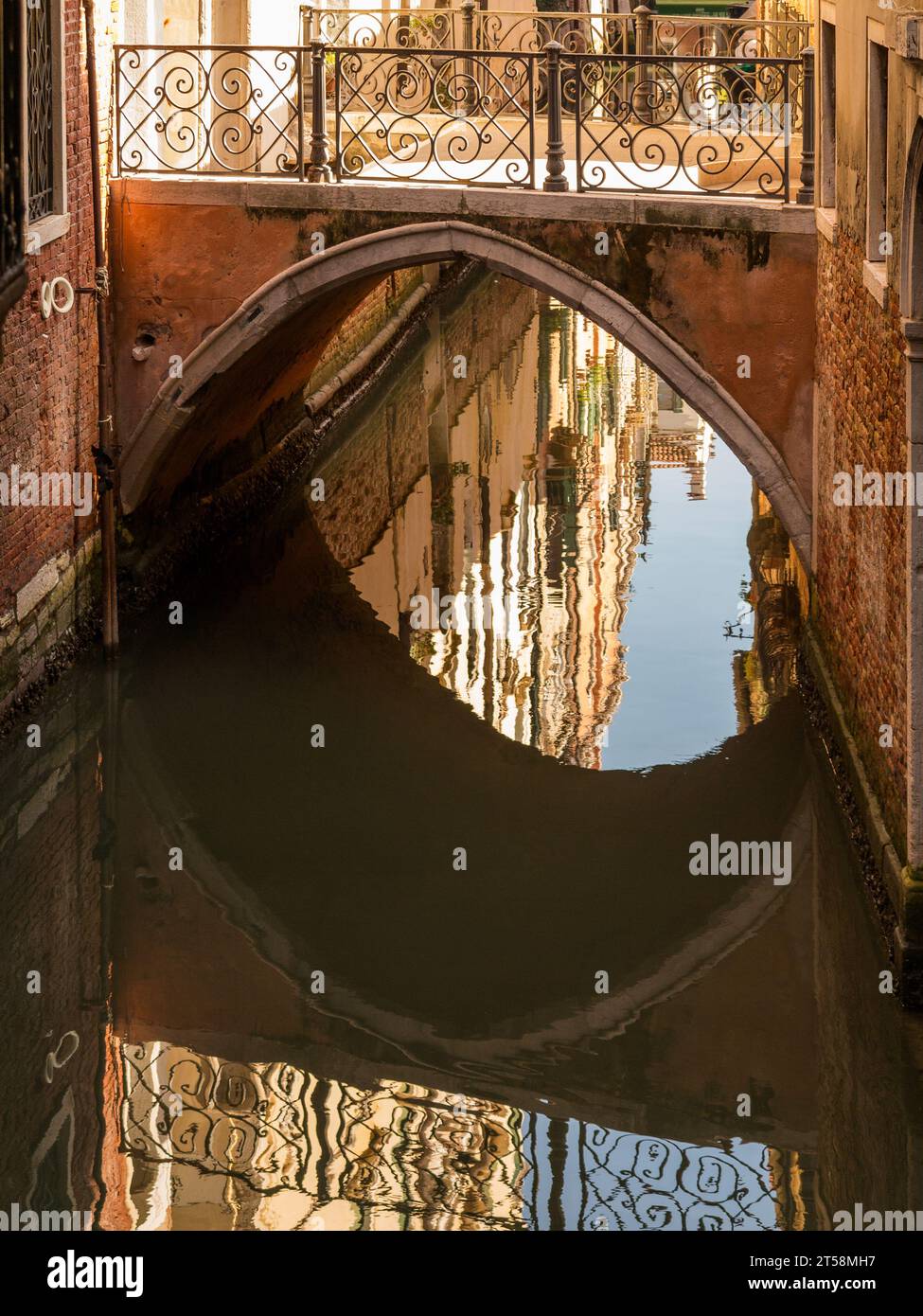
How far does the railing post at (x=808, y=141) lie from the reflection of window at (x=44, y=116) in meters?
3.49

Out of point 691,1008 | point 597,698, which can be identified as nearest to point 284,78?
point 597,698

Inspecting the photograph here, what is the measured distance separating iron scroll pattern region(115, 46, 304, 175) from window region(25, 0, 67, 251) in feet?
1.87

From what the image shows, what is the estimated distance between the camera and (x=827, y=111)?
9.77 m

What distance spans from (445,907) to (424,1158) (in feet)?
6.61

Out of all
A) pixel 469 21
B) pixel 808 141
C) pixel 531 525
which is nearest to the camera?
pixel 808 141

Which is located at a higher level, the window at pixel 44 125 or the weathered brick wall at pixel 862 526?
the window at pixel 44 125

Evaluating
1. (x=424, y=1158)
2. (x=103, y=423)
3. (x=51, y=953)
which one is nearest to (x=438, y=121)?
(x=103, y=423)

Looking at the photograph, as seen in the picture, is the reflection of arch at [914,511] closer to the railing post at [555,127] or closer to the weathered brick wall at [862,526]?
the weathered brick wall at [862,526]

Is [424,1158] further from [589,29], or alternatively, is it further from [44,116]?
[589,29]

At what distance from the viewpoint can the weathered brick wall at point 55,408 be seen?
9.49 metres

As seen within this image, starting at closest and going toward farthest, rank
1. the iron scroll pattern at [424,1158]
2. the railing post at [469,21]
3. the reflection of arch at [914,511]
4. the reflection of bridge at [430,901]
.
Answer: the iron scroll pattern at [424,1158] → the reflection of arch at [914,511] → the reflection of bridge at [430,901] → the railing post at [469,21]

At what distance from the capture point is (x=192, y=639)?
11.2 m

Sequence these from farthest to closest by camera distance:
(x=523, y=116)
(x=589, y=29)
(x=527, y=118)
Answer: (x=589, y=29) → (x=523, y=116) → (x=527, y=118)

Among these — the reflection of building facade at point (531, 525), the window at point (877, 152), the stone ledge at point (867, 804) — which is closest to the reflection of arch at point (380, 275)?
the stone ledge at point (867, 804)
